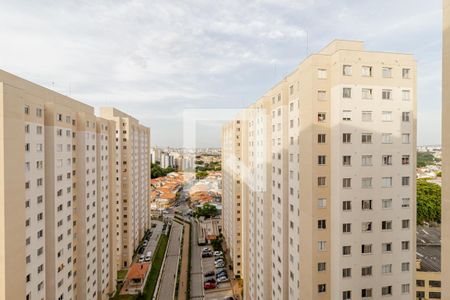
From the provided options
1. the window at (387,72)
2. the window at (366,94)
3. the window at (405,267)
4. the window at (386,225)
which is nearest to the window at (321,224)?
the window at (386,225)

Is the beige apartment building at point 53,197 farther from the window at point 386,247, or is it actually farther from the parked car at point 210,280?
the window at point 386,247

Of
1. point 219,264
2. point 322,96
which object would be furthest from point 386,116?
point 219,264

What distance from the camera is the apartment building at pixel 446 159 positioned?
6.11 m

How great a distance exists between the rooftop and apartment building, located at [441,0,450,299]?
88.7 feet

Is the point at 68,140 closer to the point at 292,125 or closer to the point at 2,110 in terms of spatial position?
the point at 2,110

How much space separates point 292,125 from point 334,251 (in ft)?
25.3

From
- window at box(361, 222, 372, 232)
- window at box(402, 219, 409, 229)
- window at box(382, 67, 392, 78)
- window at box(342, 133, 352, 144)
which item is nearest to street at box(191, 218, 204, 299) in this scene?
window at box(361, 222, 372, 232)

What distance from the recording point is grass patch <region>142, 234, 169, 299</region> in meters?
31.0

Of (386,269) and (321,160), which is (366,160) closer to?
(321,160)

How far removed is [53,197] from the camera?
18.9 m

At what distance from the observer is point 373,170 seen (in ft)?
45.5

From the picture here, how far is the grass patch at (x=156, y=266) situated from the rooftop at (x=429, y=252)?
28.9 meters

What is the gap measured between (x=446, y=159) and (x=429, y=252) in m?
34.7

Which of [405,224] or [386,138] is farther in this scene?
[405,224]
